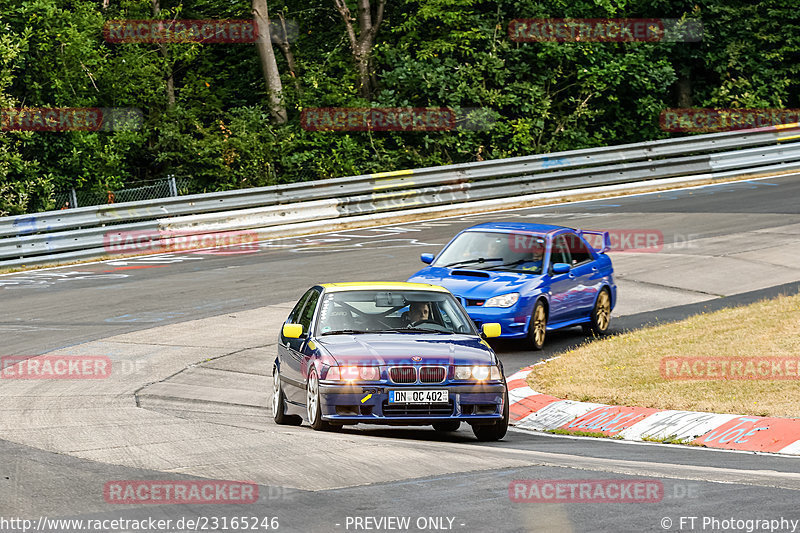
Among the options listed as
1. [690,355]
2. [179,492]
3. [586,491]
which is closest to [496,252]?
[690,355]

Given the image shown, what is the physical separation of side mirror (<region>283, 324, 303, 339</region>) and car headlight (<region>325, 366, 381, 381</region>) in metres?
1.10

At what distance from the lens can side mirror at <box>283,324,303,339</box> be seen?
10.5 metres

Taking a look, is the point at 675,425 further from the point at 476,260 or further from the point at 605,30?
the point at 605,30

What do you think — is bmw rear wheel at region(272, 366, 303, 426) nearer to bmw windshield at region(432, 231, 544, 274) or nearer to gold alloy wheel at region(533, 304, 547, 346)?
gold alloy wheel at region(533, 304, 547, 346)

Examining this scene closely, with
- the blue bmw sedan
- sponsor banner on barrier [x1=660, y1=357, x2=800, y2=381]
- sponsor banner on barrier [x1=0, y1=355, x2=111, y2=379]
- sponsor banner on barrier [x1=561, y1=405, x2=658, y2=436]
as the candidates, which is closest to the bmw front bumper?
the blue bmw sedan

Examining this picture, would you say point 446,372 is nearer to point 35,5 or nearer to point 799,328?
point 799,328

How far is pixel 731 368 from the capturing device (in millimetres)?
11844

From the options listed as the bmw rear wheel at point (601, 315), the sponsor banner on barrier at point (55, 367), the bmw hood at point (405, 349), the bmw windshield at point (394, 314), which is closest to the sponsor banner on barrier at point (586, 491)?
the bmw hood at point (405, 349)

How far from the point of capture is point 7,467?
7758 mm

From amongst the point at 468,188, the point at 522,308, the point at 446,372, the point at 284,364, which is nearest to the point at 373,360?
the point at 446,372

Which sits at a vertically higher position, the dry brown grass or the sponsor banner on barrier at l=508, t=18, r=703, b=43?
the sponsor banner on barrier at l=508, t=18, r=703, b=43

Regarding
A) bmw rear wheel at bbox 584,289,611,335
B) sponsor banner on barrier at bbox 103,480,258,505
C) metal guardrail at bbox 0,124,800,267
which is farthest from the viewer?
metal guardrail at bbox 0,124,800,267

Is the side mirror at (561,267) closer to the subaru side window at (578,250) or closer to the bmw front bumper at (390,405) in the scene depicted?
the subaru side window at (578,250)

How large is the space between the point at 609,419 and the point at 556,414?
696 mm
